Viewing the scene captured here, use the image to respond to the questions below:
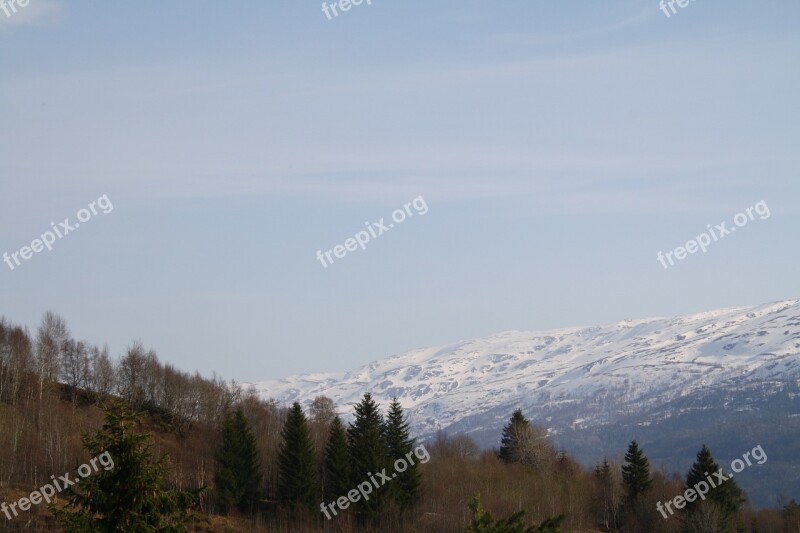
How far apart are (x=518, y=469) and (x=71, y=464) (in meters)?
53.4

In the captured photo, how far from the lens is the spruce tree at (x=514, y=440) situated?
124m

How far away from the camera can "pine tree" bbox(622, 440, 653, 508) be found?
106 meters

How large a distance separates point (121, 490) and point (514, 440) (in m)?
100

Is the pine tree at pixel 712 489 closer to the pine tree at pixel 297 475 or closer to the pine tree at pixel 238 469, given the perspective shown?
the pine tree at pixel 297 475

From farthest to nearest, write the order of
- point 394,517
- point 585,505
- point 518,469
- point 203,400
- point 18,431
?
point 203,400
point 518,469
point 585,505
point 18,431
point 394,517

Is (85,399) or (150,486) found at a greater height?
(85,399)

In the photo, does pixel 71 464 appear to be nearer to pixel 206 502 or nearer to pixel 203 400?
pixel 206 502

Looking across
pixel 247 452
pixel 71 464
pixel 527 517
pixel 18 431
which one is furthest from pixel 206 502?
pixel 527 517

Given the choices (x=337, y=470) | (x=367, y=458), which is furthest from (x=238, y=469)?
(x=367, y=458)

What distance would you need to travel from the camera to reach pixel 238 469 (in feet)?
303

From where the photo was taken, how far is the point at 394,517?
89.0 metres

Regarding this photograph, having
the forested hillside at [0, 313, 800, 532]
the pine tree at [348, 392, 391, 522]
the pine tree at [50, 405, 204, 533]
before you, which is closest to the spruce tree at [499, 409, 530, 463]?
the forested hillside at [0, 313, 800, 532]

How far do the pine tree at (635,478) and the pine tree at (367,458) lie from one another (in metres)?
31.2

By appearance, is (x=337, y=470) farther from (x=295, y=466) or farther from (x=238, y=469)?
(x=238, y=469)
